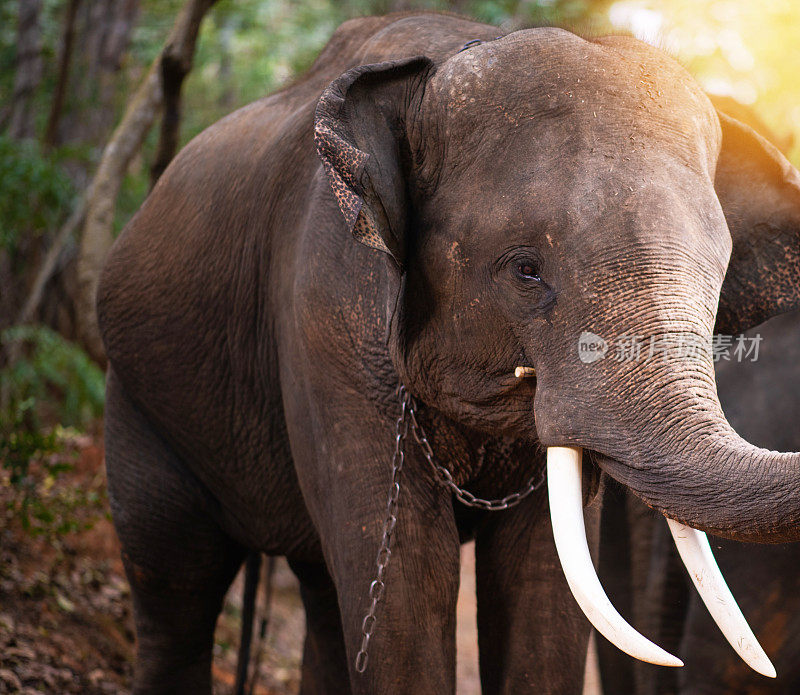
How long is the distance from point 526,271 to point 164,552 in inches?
69.4

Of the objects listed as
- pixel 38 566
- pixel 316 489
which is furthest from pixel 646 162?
pixel 38 566

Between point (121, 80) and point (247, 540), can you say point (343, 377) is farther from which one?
point (121, 80)

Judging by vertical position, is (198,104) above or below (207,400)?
above

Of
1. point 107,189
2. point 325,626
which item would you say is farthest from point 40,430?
point 325,626

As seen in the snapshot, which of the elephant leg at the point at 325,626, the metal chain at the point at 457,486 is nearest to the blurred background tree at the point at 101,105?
the metal chain at the point at 457,486

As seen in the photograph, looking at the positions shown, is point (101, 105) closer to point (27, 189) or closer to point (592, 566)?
point (27, 189)

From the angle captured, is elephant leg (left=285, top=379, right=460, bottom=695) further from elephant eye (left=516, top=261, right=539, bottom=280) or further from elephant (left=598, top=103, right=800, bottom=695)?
elephant (left=598, top=103, right=800, bottom=695)

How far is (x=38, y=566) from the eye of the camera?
4.55m

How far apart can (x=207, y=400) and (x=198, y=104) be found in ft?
27.1

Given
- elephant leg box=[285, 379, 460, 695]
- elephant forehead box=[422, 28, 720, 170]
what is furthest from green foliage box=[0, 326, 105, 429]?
elephant forehead box=[422, 28, 720, 170]

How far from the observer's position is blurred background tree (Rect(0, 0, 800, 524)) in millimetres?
4352

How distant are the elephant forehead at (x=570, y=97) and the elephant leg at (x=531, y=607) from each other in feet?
2.85

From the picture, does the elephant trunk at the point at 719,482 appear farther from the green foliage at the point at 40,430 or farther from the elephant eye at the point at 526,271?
the green foliage at the point at 40,430

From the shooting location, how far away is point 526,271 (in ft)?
6.25
